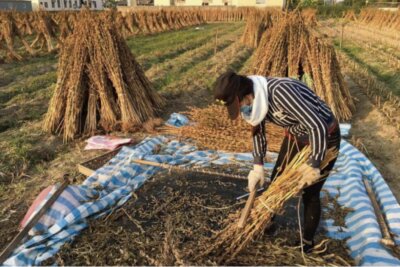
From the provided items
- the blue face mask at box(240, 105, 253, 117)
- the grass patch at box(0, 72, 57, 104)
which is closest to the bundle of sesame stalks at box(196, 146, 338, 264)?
the blue face mask at box(240, 105, 253, 117)

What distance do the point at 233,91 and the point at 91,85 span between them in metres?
4.19

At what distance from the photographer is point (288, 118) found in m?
2.46

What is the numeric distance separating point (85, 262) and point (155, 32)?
21.3 meters

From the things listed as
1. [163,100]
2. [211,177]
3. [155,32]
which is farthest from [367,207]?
[155,32]

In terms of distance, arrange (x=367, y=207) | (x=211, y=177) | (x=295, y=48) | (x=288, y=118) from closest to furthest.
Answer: (x=288, y=118) < (x=367, y=207) < (x=211, y=177) < (x=295, y=48)

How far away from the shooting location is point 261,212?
2611 millimetres

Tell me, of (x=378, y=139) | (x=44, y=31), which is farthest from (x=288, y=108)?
(x=44, y=31)

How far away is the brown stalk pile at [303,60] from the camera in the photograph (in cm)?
650

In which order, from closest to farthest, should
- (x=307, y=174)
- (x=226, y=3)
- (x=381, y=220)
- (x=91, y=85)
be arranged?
(x=307, y=174) < (x=381, y=220) < (x=91, y=85) < (x=226, y=3)

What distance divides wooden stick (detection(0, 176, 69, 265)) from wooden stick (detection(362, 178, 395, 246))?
296 centimetres

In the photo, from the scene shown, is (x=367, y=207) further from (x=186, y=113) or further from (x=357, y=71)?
(x=357, y=71)

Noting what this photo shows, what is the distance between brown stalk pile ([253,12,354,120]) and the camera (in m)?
6.50

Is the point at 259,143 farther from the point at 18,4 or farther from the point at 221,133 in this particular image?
the point at 18,4

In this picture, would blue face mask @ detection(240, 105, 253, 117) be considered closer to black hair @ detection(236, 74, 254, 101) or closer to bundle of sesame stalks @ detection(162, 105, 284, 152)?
black hair @ detection(236, 74, 254, 101)
